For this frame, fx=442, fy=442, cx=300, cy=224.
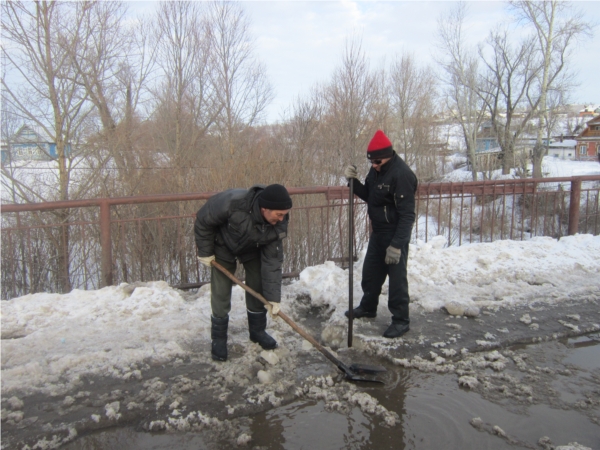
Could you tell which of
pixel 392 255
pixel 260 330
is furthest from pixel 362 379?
pixel 392 255

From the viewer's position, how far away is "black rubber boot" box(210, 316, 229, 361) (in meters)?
3.40

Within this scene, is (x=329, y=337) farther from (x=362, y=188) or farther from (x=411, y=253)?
(x=411, y=253)

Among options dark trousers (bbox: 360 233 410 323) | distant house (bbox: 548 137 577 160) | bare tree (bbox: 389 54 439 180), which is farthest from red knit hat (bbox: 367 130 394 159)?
distant house (bbox: 548 137 577 160)

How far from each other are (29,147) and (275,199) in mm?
7310

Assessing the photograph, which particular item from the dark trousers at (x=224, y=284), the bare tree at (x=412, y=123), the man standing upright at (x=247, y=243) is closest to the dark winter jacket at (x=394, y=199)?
the man standing upright at (x=247, y=243)

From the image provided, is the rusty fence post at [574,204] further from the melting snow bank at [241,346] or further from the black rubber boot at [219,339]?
the black rubber boot at [219,339]

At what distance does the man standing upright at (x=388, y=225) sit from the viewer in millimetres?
3668

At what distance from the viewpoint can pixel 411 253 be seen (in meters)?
5.62

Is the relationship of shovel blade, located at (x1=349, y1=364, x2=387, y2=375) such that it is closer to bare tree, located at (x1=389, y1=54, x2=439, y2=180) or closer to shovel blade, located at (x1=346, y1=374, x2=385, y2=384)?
shovel blade, located at (x1=346, y1=374, x2=385, y2=384)

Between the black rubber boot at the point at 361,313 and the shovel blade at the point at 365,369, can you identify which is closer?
the shovel blade at the point at 365,369

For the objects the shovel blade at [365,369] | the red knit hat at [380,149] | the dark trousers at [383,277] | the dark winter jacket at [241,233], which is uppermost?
the red knit hat at [380,149]

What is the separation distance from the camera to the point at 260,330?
364 centimetres

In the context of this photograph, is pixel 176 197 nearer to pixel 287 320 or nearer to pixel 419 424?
pixel 287 320

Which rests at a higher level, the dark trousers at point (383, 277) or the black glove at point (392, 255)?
the black glove at point (392, 255)
